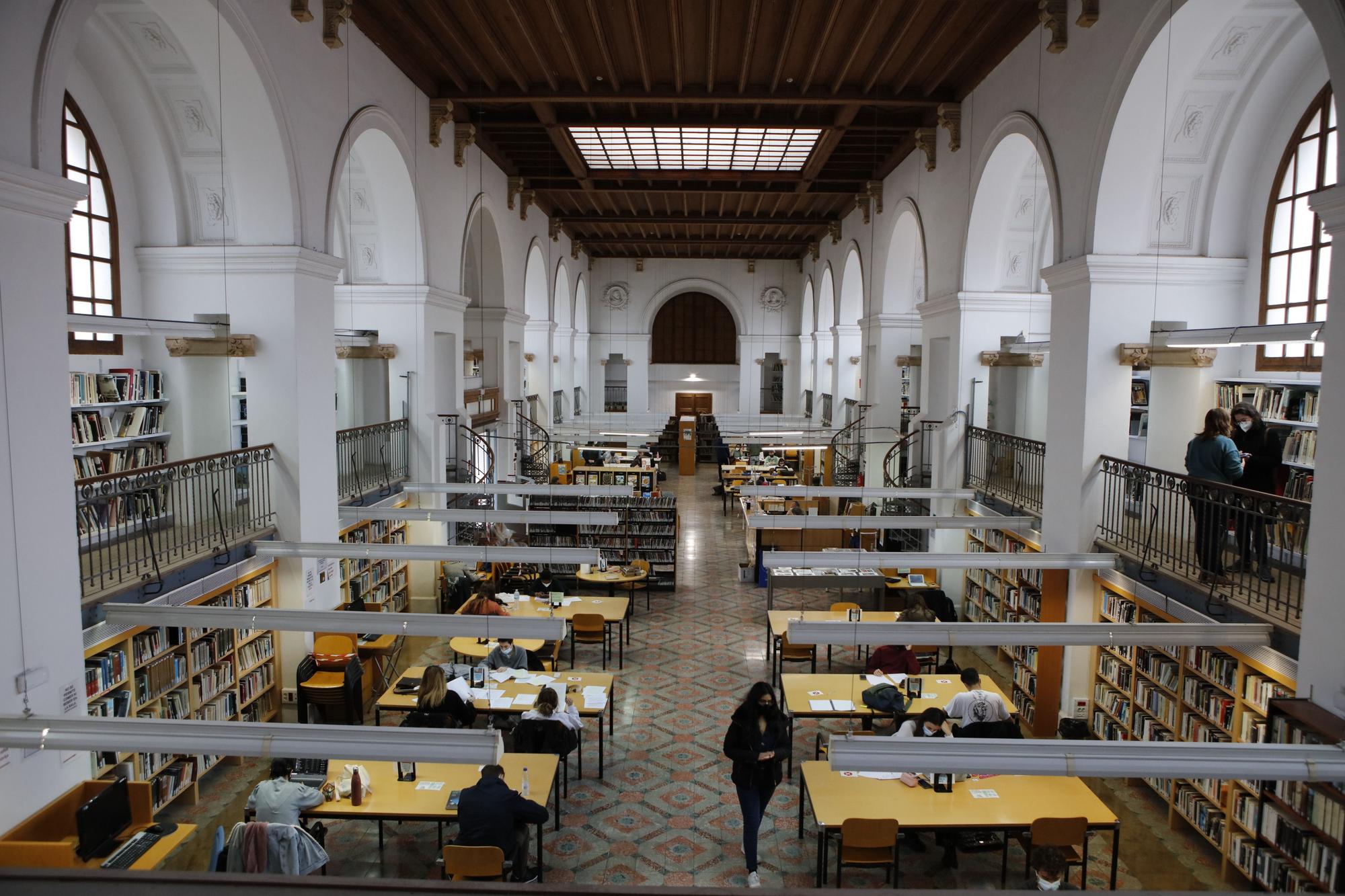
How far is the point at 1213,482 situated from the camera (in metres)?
6.20

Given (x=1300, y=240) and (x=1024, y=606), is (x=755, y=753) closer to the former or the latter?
(x=1024, y=606)

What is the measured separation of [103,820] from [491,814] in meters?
2.20

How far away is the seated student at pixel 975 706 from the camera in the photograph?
669 cm

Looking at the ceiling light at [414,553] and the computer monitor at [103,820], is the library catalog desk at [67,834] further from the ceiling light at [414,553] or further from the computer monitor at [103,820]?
the ceiling light at [414,553]

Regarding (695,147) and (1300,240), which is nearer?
(1300,240)

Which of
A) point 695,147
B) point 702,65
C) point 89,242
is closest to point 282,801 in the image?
point 89,242

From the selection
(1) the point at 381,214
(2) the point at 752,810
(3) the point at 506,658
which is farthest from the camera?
(1) the point at 381,214

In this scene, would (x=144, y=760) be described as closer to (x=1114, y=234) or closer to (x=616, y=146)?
(x=1114, y=234)

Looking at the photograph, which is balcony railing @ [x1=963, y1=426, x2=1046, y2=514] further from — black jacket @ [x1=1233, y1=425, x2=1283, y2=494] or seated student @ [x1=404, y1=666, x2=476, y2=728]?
seated student @ [x1=404, y1=666, x2=476, y2=728]

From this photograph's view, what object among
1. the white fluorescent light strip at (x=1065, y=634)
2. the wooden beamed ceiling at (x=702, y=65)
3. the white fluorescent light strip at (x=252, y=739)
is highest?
the wooden beamed ceiling at (x=702, y=65)

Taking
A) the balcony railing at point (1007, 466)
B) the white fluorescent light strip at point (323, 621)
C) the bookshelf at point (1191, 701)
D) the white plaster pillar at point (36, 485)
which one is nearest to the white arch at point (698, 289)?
the balcony railing at point (1007, 466)

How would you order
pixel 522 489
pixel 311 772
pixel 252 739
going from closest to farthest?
1. pixel 252 739
2. pixel 311 772
3. pixel 522 489

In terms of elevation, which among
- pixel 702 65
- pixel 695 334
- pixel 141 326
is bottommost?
pixel 141 326

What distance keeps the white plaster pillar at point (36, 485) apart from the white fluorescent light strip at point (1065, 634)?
435 cm
